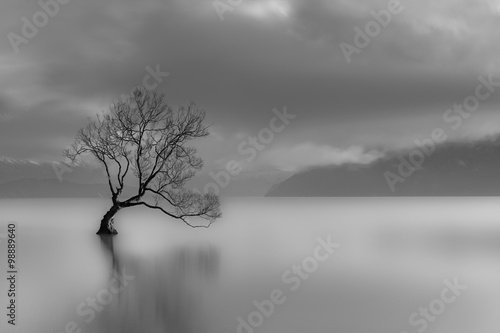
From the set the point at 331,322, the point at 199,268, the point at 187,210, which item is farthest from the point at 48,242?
the point at 331,322

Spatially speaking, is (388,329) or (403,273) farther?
(403,273)

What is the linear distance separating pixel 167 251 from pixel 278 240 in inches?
464

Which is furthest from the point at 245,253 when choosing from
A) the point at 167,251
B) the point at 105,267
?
the point at 105,267

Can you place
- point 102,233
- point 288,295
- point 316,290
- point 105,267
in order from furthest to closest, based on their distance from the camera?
point 102,233 < point 105,267 < point 316,290 < point 288,295

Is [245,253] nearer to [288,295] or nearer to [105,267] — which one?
[105,267]

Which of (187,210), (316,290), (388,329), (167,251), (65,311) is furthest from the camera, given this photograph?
(187,210)

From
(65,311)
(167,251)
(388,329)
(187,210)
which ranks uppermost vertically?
(187,210)

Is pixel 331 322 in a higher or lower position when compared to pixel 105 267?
lower

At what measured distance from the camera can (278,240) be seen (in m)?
40.2

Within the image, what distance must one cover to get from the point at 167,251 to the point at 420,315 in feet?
59.2

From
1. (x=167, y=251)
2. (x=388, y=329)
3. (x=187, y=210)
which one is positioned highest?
(x=187, y=210)

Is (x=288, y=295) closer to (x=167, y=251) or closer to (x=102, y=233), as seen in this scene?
(x=167, y=251)

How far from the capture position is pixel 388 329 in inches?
528

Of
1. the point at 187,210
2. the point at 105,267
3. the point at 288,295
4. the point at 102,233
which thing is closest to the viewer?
the point at 288,295
